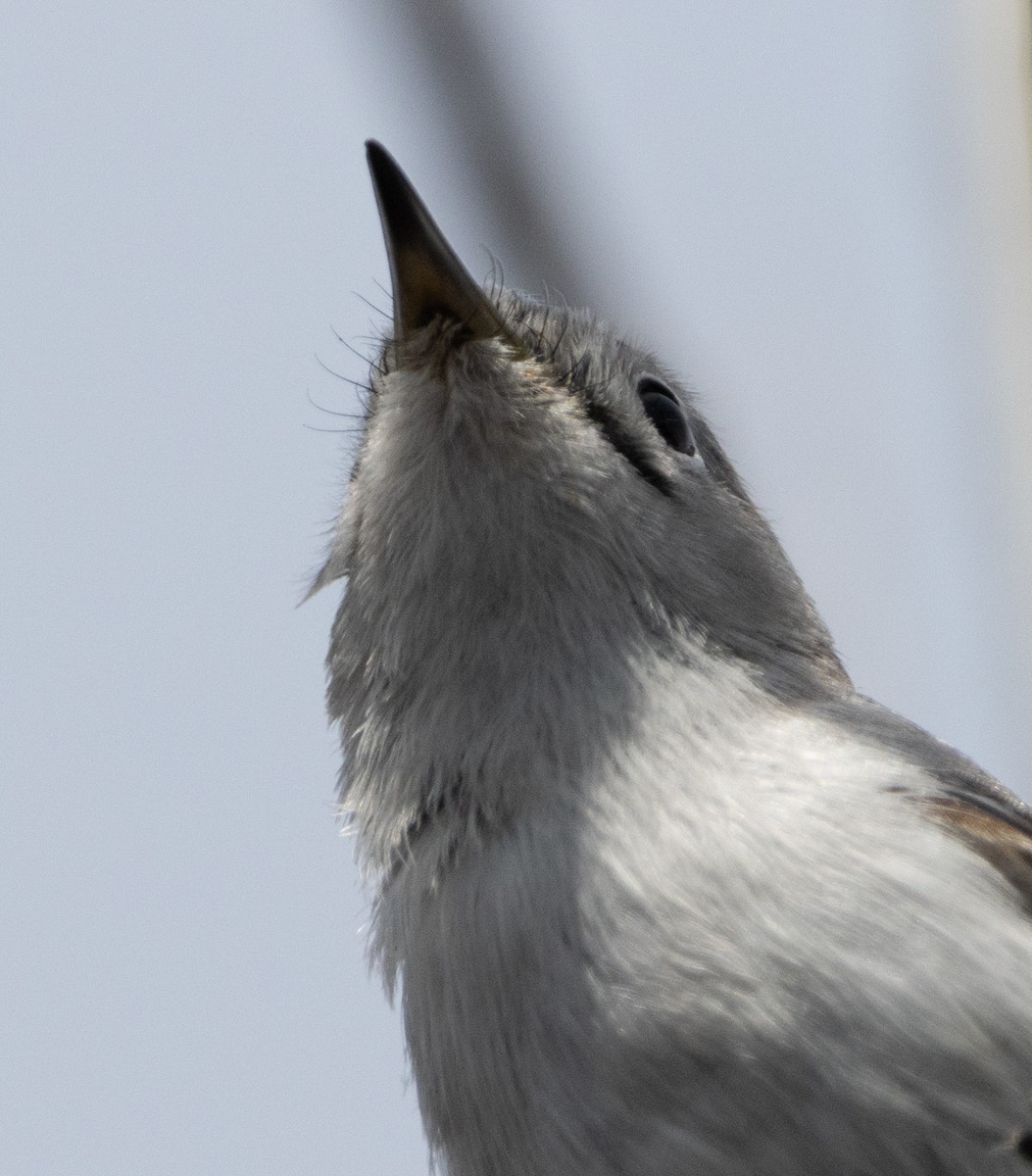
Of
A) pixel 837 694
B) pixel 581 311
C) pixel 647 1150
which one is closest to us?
pixel 647 1150

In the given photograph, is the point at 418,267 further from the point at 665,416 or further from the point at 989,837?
the point at 989,837

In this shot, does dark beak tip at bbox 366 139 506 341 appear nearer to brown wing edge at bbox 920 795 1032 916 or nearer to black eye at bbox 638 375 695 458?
black eye at bbox 638 375 695 458

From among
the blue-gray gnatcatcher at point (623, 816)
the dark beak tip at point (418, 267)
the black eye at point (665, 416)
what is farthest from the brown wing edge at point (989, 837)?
the dark beak tip at point (418, 267)

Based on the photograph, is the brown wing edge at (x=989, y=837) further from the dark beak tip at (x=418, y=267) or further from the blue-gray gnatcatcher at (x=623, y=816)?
the dark beak tip at (x=418, y=267)

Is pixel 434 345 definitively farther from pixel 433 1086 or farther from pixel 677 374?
pixel 433 1086

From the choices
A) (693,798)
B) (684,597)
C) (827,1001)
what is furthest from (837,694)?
(827,1001)

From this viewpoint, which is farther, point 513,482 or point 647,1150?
point 513,482

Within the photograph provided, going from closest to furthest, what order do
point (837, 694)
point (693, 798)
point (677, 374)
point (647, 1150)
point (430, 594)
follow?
point (647, 1150) < point (693, 798) < point (430, 594) < point (837, 694) < point (677, 374)

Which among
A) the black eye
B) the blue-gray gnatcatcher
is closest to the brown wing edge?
the blue-gray gnatcatcher
